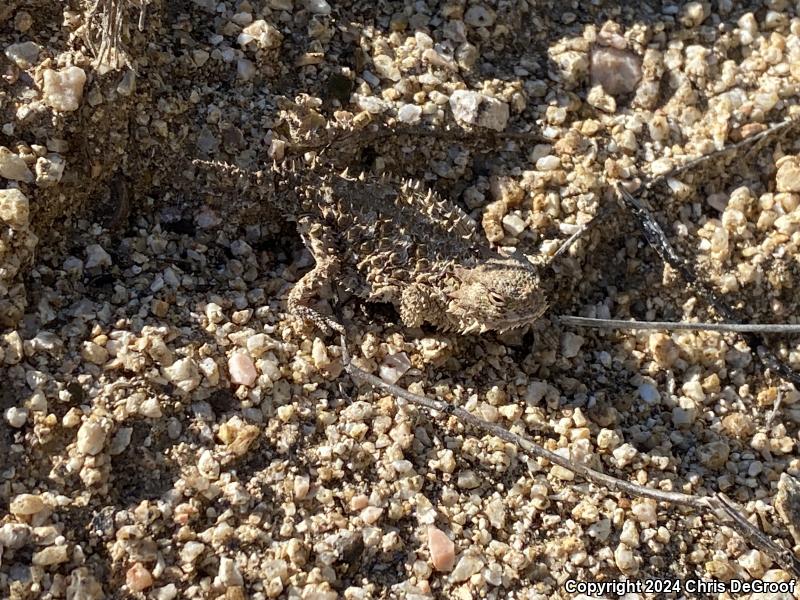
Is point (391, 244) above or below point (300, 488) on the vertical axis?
above

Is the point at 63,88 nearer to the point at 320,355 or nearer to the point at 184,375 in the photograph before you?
the point at 184,375

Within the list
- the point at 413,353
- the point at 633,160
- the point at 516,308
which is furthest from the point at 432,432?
the point at 633,160

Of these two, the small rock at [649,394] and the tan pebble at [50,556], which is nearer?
the tan pebble at [50,556]

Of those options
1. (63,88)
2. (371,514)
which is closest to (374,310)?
(371,514)

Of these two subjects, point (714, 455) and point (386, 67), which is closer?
point (714, 455)

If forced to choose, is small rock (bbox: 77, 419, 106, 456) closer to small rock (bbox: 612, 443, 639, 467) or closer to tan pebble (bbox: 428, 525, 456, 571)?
tan pebble (bbox: 428, 525, 456, 571)

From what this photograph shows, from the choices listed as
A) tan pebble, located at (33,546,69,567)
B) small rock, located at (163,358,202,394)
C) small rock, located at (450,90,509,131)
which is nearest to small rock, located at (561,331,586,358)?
small rock, located at (450,90,509,131)

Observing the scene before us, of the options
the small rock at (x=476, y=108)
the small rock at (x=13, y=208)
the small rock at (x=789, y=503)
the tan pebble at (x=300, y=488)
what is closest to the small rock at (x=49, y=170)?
the small rock at (x=13, y=208)

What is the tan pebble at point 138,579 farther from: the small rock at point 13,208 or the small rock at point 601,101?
the small rock at point 601,101
